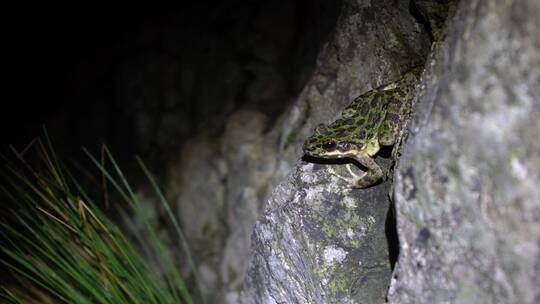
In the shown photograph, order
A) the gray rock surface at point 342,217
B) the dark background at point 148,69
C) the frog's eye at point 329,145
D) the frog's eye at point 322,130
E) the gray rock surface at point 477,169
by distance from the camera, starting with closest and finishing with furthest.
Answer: the gray rock surface at point 477,169 < the gray rock surface at point 342,217 < the frog's eye at point 329,145 < the frog's eye at point 322,130 < the dark background at point 148,69

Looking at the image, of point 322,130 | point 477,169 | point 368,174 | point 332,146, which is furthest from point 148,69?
point 477,169

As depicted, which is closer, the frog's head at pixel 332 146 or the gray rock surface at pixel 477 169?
the gray rock surface at pixel 477 169

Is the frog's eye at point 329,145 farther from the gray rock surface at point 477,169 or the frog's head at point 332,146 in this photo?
the gray rock surface at point 477,169

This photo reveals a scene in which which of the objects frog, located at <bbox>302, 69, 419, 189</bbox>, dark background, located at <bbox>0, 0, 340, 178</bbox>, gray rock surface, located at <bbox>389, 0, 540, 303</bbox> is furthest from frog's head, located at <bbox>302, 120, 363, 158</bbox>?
dark background, located at <bbox>0, 0, 340, 178</bbox>

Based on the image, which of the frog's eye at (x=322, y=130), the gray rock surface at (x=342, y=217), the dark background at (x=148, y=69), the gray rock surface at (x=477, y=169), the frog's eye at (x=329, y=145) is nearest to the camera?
the gray rock surface at (x=477, y=169)

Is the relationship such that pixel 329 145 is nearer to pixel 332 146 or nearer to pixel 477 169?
pixel 332 146

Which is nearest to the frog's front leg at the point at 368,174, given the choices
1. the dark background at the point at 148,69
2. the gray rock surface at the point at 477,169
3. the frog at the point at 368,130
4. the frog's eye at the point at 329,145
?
the frog at the point at 368,130
